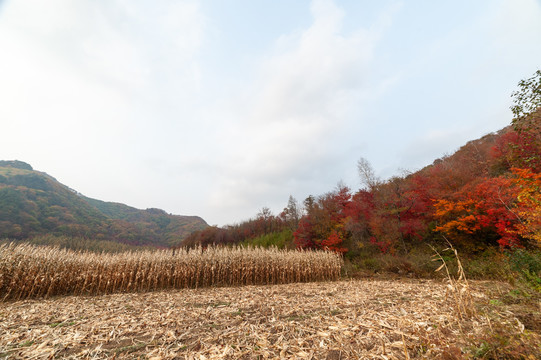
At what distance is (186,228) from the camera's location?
8331 centimetres

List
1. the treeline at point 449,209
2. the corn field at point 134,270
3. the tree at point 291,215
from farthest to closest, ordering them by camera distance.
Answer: the tree at point 291,215 → the treeline at point 449,209 → the corn field at point 134,270

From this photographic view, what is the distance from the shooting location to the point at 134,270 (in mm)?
10453

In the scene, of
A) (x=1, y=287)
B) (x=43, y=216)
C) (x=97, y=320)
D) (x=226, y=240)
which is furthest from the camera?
(x=43, y=216)

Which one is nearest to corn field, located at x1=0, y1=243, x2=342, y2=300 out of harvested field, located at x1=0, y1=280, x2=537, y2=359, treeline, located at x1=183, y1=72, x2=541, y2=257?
harvested field, located at x1=0, y1=280, x2=537, y2=359

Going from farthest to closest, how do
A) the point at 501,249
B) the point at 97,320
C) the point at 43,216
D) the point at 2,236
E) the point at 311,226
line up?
the point at 43,216 → the point at 2,236 → the point at 311,226 → the point at 501,249 → the point at 97,320

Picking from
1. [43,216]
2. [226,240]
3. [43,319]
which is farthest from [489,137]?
[43,216]

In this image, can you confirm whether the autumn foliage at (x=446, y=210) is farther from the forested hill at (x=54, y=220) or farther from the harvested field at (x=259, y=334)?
the forested hill at (x=54, y=220)

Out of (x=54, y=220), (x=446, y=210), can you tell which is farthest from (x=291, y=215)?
(x=54, y=220)

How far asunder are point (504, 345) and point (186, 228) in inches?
3638

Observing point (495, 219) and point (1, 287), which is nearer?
point (1, 287)

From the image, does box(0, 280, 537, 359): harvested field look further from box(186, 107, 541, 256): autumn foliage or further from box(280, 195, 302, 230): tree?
box(280, 195, 302, 230): tree

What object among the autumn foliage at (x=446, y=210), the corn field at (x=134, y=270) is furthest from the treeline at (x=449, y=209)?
the corn field at (x=134, y=270)

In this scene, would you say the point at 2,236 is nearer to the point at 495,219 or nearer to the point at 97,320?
the point at 97,320

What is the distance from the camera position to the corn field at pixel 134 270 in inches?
342
